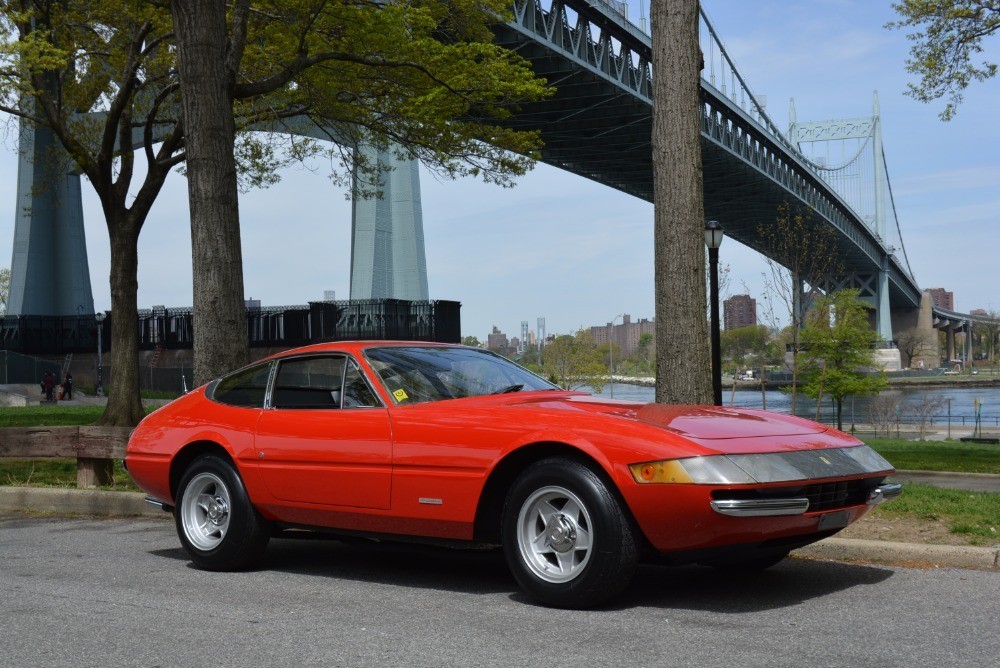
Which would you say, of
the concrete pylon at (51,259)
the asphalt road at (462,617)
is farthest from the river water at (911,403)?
the asphalt road at (462,617)

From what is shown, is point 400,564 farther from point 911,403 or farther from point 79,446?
point 911,403

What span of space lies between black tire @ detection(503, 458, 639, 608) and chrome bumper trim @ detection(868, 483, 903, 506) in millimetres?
1212

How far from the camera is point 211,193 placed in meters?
9.00

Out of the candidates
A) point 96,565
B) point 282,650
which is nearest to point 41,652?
point 282,650

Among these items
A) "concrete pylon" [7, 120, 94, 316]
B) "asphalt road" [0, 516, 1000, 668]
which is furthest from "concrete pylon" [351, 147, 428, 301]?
"asphalt road" [0, 516, 1000, 668]

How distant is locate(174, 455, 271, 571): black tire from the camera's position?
18.9 feet

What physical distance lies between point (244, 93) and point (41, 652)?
8.22 metres

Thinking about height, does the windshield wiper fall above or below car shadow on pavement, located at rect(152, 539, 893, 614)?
above

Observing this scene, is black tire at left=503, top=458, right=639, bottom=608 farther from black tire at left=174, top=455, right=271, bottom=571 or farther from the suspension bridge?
the suspension bridge

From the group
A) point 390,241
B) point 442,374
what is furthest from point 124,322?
point 390,241

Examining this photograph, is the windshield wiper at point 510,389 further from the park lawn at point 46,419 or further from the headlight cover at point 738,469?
the park lawn at point 46,419

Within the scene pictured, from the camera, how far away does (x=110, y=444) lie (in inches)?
345

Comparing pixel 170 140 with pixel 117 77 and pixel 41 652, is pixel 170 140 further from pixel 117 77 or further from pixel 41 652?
pixel 41 652

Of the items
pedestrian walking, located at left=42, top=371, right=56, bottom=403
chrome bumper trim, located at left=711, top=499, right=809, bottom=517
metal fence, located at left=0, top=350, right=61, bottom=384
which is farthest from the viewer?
metal fence, located at left=0, top=350, right=61, bottom=384
